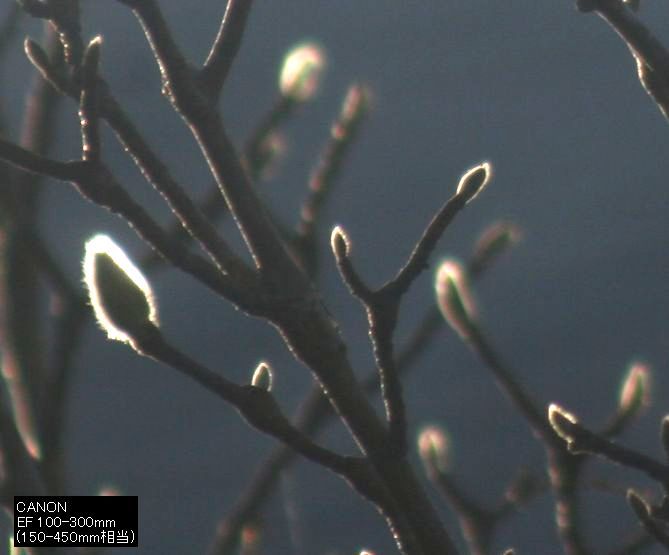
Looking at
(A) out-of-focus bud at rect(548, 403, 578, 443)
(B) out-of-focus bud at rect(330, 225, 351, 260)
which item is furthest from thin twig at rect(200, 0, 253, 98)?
(A) out-of-focus bud at rect(548, 403, 578, 443)

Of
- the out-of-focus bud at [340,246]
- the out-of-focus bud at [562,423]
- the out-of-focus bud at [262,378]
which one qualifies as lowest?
the out-of-focus bud at [562,423]

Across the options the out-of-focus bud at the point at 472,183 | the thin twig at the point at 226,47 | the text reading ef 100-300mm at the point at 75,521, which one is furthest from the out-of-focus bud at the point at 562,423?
the text reading ef 100-300mm at the point at 75,521

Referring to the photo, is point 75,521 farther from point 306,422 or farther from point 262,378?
point 262,378

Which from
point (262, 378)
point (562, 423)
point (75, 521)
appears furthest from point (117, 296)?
point (75, 521)

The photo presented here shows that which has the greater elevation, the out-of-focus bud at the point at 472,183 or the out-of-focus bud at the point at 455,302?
the out-of-focus bud at the point at 455,302

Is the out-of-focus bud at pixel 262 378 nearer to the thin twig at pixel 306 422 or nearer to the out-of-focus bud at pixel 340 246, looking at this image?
the out-of-focus bud at pixel 340 246

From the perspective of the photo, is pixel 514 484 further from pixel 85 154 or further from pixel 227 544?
pixel 85 154
